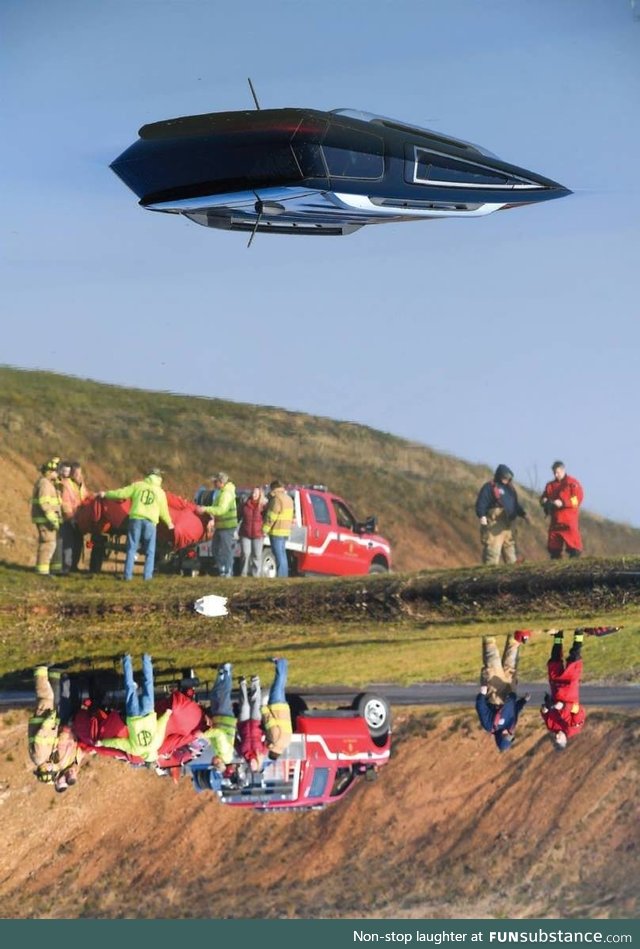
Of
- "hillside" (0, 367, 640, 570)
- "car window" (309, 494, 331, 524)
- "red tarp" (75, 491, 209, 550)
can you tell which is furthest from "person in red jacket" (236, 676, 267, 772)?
"hillside" (0, 367, 640, 570)

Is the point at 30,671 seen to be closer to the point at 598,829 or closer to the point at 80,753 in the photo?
the point at 80,753

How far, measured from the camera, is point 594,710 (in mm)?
22891

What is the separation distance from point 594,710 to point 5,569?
10999 millimetres

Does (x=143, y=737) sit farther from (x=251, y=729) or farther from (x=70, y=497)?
(x=70, y=497)

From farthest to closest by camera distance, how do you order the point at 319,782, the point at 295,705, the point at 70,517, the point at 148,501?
1. the point at 70,517
2. the point at 148,501
3. the point at 295,705
4. the point at 319,782

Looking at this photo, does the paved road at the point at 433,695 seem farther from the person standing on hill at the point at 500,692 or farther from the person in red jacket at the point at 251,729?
the person in red jacket at the point at 251,729

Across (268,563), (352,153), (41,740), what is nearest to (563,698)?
(41,740)

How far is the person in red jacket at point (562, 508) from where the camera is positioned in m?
29.3

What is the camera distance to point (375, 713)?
2292cm

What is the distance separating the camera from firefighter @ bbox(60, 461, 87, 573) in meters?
28.4

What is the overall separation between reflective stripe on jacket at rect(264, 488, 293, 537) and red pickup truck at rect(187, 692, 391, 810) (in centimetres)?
566

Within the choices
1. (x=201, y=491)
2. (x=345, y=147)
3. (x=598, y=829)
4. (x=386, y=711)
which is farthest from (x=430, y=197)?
(x=598, y=829)

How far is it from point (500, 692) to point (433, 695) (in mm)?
925

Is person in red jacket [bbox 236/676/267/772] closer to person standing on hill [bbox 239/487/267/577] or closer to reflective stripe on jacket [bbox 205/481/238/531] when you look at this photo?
person standing on hill [bbox 239/487/267/577]
